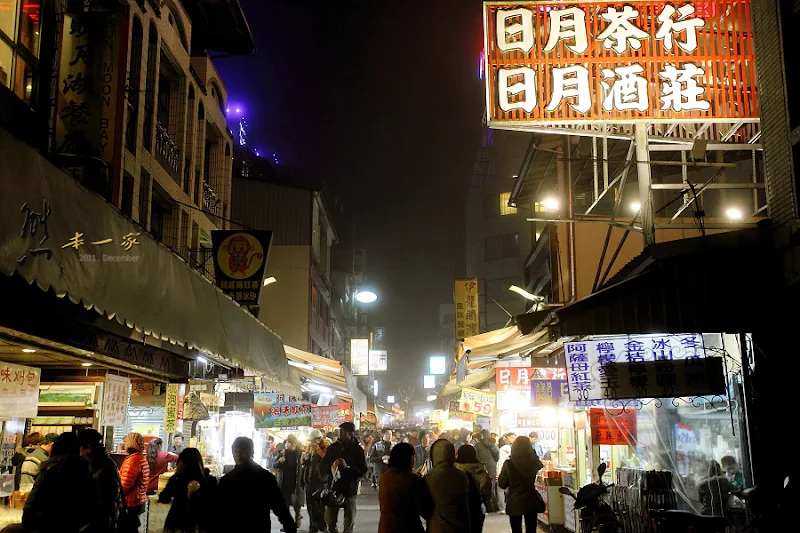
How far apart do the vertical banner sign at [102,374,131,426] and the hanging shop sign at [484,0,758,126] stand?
789cm

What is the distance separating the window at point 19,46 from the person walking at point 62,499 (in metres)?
5.70

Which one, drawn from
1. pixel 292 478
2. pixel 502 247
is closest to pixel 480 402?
pixel 292 478

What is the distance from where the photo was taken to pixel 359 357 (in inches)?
2135

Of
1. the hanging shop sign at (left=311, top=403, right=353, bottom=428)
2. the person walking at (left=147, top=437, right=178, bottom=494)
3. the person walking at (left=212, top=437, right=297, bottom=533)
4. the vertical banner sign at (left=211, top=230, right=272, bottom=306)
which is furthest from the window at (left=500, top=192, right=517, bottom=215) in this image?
the person walking at (left=212, top=437, right=297, bottom=533)

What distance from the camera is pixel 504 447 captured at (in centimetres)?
2066

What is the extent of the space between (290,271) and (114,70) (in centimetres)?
3002

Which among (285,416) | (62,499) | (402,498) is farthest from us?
(285,416)

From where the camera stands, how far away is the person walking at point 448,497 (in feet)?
25.3

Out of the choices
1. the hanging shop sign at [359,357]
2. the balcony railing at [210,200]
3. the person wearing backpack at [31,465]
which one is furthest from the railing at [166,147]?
the hanging shop sign at [359,357]

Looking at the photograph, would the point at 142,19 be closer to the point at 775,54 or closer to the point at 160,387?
the point at 160,387

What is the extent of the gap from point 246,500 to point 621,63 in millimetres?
8507

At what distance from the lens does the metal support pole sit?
11.4 m

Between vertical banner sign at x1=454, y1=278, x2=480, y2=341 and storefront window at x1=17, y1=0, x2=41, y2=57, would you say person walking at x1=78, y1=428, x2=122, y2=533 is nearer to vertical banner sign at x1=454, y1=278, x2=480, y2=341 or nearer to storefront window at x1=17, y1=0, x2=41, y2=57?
storefront window at x1=17, y1=0, x2=41, y2=57

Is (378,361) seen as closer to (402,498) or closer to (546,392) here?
(546,392)
